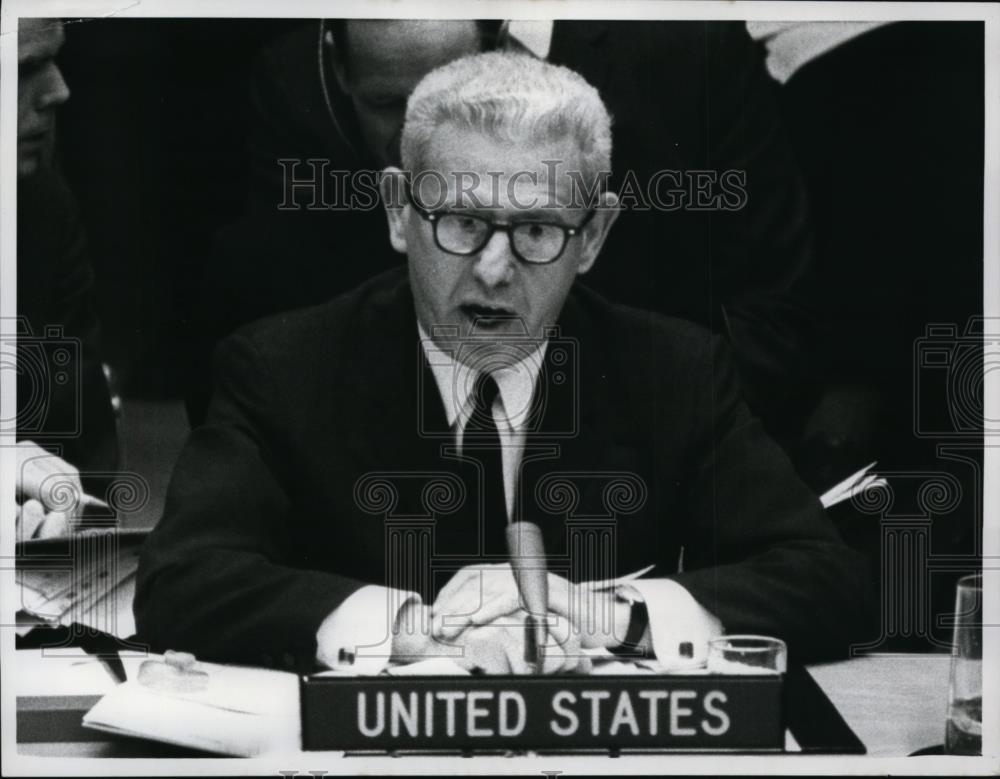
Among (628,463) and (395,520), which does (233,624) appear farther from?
(628,463)

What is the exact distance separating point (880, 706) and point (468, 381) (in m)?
1.56

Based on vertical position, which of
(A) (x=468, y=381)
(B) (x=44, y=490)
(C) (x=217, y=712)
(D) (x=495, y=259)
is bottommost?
(C) (x=217, y=712)

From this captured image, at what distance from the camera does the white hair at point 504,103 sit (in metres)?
3.78

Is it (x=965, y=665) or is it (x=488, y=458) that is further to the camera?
(x=965, y=665)

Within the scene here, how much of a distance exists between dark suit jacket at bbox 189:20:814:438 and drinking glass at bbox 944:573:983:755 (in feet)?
2.50

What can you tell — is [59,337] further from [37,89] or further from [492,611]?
[492,611]

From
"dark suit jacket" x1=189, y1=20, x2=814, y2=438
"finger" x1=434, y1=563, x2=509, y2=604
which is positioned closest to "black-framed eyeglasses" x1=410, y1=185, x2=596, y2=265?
"dark suit jacket" x1=189, y1=20, x2=814, y2=438

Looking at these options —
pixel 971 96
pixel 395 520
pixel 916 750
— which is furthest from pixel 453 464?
pixel 971 96

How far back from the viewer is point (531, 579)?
3.82 m

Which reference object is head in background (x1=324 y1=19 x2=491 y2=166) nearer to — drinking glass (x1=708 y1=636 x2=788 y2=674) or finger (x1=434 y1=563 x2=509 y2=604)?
finger (x1=434 y1=563 x2=509 y2=604)

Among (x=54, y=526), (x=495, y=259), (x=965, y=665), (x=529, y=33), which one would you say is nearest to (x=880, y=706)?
(x=965, y=665)

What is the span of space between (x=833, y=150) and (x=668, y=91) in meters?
0.52

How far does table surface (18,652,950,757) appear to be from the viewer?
3.86 m

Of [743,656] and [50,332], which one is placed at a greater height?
[50,332]
